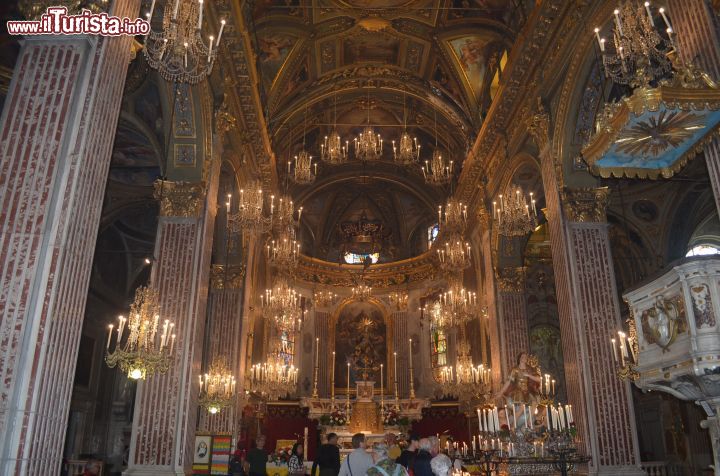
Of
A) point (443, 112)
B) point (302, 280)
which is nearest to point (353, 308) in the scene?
point (302, 280)

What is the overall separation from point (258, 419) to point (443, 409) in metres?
7.84

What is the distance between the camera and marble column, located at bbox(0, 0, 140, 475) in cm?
486

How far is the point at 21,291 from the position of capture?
5.04m

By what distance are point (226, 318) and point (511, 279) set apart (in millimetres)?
8442

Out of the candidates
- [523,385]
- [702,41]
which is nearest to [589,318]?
[523,385]

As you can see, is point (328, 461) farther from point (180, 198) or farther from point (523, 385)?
point (180, 198)

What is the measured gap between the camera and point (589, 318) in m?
10.8

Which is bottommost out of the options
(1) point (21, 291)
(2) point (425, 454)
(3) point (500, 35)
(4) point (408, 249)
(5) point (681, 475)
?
(5) point (681, 475)

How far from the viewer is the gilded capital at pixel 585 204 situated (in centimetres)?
1163

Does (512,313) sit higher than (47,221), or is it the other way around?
(512,313)

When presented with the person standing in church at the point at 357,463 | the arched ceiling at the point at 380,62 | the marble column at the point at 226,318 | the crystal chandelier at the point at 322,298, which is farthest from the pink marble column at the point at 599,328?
the crystal chandelier at the point at 322,298

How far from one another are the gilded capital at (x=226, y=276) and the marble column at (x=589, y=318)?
338 inches

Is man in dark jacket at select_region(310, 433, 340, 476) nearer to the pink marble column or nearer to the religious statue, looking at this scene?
the pink marble column

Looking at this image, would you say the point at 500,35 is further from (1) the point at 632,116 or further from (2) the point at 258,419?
(2) the point at 258,419
